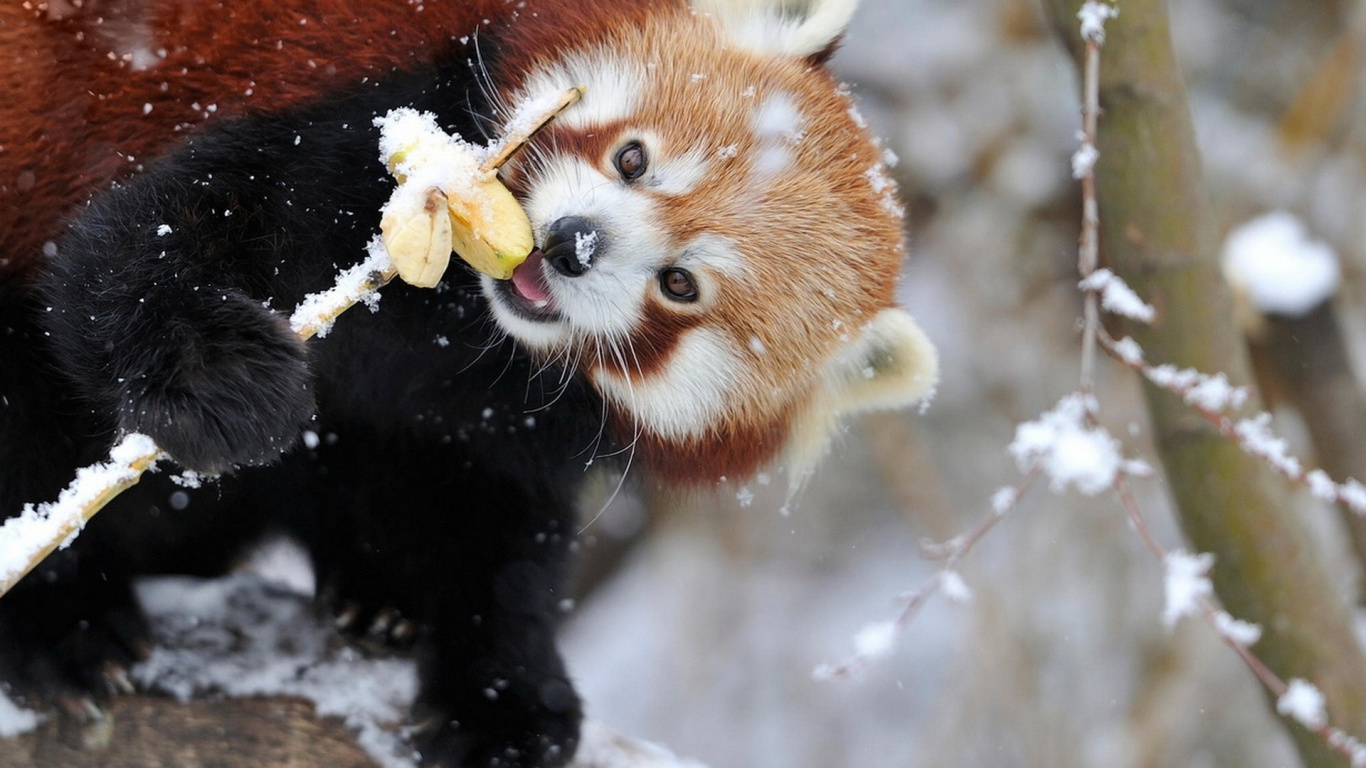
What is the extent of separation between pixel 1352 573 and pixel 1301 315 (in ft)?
4.53

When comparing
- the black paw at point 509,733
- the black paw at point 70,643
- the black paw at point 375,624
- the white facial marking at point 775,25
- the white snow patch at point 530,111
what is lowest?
the black paw at point 509,733

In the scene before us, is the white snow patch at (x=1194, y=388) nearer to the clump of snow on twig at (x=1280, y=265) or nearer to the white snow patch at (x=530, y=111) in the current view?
the white snow patch at (x=530, y=111)

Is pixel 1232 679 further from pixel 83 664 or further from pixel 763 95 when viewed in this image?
pixel 83 664

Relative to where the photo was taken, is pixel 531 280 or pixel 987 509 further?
pixel 987 509

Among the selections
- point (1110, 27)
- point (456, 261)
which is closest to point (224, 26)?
point (456, 261)

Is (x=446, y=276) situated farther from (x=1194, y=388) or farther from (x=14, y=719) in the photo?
(x=1194, y=388)

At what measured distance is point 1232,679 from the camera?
487 centimetres

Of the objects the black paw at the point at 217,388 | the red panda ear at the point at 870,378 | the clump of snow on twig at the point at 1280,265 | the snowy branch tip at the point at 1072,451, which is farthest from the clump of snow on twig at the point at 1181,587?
the clump of snow on twig at the point at 1280,265

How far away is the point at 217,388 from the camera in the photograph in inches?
73.2

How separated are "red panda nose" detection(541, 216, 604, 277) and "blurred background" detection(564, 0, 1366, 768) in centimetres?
265

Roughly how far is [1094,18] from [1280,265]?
219cm

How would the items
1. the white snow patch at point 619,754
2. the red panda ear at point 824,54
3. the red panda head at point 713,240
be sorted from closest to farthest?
1. the red panda head at point 713,240
2. the red panda ear at point 824,54
3. the white snow patch at point 619,754

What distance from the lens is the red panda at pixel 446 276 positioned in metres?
2.02

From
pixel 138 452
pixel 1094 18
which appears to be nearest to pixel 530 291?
pixel 138 452
